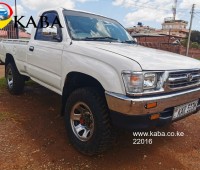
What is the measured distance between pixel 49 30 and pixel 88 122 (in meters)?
1.55

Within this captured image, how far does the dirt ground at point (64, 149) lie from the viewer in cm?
303

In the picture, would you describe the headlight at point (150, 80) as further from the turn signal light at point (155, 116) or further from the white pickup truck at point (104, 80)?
the turn signal light at point (155, 116)

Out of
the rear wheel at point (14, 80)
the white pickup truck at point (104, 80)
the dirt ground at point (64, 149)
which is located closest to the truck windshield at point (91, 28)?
the white pickup truck at point (104, 80)

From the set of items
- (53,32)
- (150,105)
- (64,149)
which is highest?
(53,32)

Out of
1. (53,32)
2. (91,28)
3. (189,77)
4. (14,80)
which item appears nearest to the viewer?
(189,77)

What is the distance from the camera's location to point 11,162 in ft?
9.75

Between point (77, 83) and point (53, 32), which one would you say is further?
point (53, 32)

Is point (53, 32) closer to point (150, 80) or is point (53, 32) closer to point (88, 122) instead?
point (88, 122)

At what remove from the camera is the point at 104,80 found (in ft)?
9.07

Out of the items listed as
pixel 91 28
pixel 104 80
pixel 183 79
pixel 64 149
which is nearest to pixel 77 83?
pixel 104 80

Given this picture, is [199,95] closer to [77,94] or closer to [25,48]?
[77,94]

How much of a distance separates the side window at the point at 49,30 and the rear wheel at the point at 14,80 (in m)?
1.39

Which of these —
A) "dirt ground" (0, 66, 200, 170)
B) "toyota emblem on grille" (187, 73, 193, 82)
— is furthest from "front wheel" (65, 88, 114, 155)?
"toyota emblem on grille" (187, 73, 193, 82)

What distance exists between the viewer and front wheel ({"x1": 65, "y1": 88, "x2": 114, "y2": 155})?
2.89 meters
